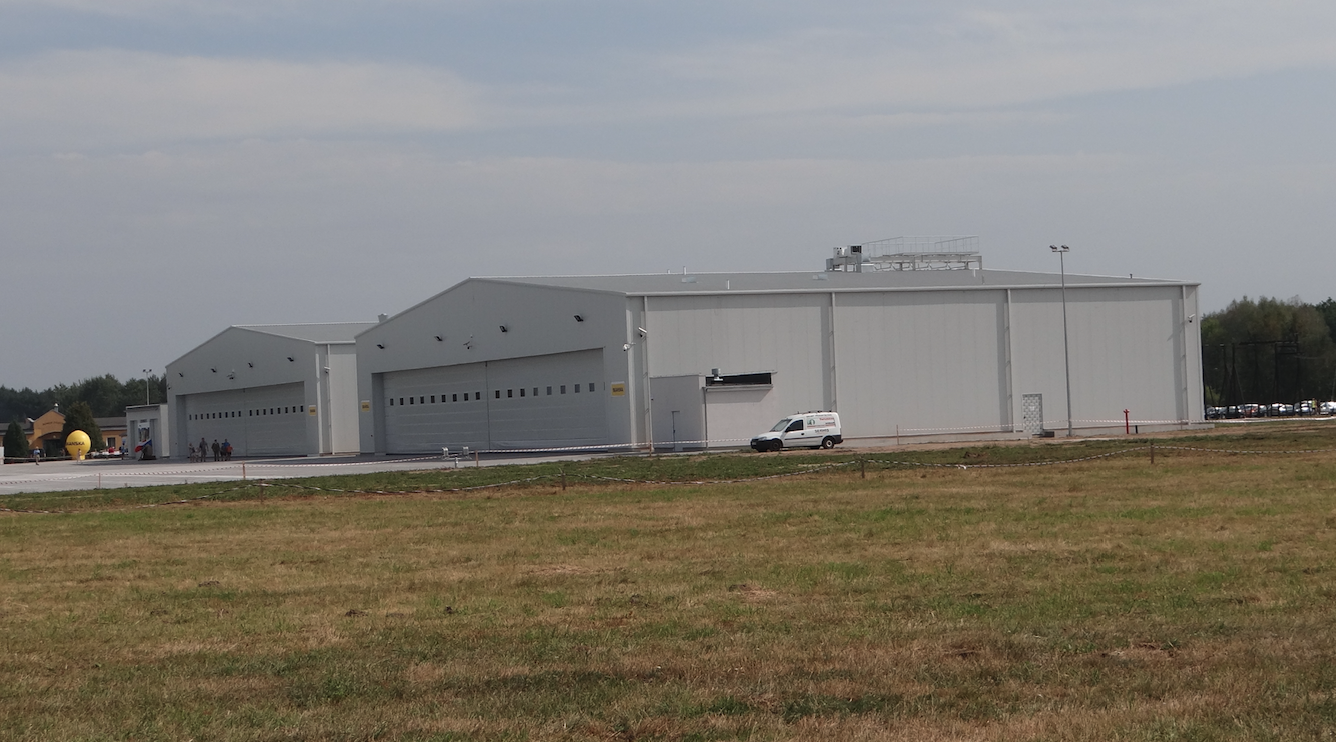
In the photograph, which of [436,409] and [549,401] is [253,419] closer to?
[436,409]

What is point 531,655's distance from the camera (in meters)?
11.3

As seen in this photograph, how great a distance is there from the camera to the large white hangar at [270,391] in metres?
80.7

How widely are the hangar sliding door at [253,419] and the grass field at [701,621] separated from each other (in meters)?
57.8

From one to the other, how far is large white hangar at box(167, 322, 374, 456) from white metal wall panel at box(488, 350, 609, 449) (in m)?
16.7

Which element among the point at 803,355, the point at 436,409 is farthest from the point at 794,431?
the point at 436,409

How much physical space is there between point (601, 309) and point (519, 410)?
844cm

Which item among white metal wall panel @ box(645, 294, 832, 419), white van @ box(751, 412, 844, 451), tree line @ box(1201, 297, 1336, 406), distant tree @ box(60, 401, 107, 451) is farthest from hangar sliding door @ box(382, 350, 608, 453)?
tree line @ box(1201, 297, 1336, 406)

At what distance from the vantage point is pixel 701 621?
12781 mm

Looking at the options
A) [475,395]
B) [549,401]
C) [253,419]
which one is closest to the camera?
[549,401]

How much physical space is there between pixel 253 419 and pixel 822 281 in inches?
1597

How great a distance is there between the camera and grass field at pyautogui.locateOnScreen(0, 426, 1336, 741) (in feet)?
28.7

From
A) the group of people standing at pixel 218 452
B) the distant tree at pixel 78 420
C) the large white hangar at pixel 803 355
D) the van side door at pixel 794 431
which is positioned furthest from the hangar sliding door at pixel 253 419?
the van side door at pixel 794 431

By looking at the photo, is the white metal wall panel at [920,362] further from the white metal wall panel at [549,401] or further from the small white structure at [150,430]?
the small white structure at [150,430]

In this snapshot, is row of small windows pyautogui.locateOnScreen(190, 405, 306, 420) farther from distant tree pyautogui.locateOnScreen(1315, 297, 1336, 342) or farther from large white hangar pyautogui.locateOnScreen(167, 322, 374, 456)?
distant tree pyautogui.locateOnScreen(1315, 297, 1336, 342)
